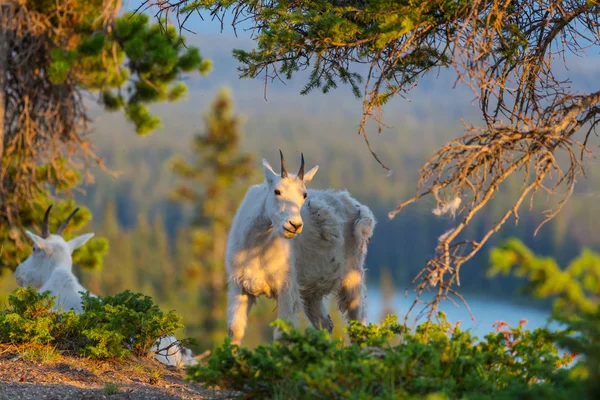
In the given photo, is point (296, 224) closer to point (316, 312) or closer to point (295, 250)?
point (295, 250)

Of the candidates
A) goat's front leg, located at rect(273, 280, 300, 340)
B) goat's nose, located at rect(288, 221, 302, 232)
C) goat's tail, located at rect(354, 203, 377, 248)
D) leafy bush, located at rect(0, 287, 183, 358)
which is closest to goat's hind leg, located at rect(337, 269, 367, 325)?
goat's tail, located at rect(354, 203, 377, 248)

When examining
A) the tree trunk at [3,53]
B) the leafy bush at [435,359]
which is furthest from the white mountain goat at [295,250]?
the tree trunk at [3,53]

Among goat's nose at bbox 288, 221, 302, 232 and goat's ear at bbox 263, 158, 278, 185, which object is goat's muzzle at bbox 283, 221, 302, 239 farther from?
goat's ear at bbox 263, 158, 278, 185

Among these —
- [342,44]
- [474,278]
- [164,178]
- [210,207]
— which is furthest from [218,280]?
[164,178]

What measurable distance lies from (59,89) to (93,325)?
269 inches

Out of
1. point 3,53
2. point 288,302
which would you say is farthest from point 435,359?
point 3,53

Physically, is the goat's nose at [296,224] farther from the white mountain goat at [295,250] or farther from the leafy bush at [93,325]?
the leafy bush at [93,325]

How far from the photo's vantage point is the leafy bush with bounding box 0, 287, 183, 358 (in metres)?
6.17

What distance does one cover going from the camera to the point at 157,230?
8738 centimetres

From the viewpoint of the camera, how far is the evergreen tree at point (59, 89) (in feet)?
38.7

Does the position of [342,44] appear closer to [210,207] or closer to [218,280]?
[218,280]

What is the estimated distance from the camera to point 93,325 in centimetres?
641

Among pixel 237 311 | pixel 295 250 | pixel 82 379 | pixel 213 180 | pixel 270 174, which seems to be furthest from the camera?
pixel 213 180

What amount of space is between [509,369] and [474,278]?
121142mm
